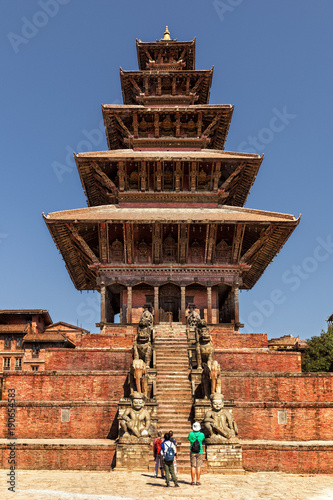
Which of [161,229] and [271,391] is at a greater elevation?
[161,229]

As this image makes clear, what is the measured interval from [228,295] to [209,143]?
10043 mm

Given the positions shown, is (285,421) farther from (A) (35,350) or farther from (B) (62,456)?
(A) (35,350)

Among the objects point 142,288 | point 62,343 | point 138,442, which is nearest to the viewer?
point 138,442

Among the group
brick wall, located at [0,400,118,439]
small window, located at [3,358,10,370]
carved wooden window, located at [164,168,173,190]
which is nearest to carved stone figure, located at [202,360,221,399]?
brick wall, located at [0,400,118,439]

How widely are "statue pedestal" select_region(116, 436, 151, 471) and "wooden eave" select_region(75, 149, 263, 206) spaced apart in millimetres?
16439

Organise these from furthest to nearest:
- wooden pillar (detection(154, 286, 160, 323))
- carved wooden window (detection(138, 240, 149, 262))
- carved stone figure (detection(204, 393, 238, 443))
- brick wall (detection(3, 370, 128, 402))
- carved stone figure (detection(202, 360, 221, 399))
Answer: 1. carved wooden window (detection(138, 240, 149, 262))
2. wooden pillar (detection(154, 286, 160, 323))
3. brick wall (detection(3, 370, 128, 402))
4. carved stone figure (detection(202, 360, 221, 399))
5. carved stone figure (detection(204, 393, 238, 443))

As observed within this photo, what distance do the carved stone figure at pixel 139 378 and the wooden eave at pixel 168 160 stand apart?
45.4ft

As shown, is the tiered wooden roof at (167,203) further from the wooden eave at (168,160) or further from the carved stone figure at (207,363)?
the carved stone figure at (207,363)

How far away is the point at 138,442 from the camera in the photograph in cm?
1351

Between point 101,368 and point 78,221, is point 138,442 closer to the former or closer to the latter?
point 101,368

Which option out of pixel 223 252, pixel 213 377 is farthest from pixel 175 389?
pixel 223 252

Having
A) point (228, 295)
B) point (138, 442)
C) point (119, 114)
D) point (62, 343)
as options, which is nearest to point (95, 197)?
point (119, 114)

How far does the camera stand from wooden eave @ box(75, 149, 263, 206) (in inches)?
1051

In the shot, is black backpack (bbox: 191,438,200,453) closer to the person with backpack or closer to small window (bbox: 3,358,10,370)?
the person with backpack
